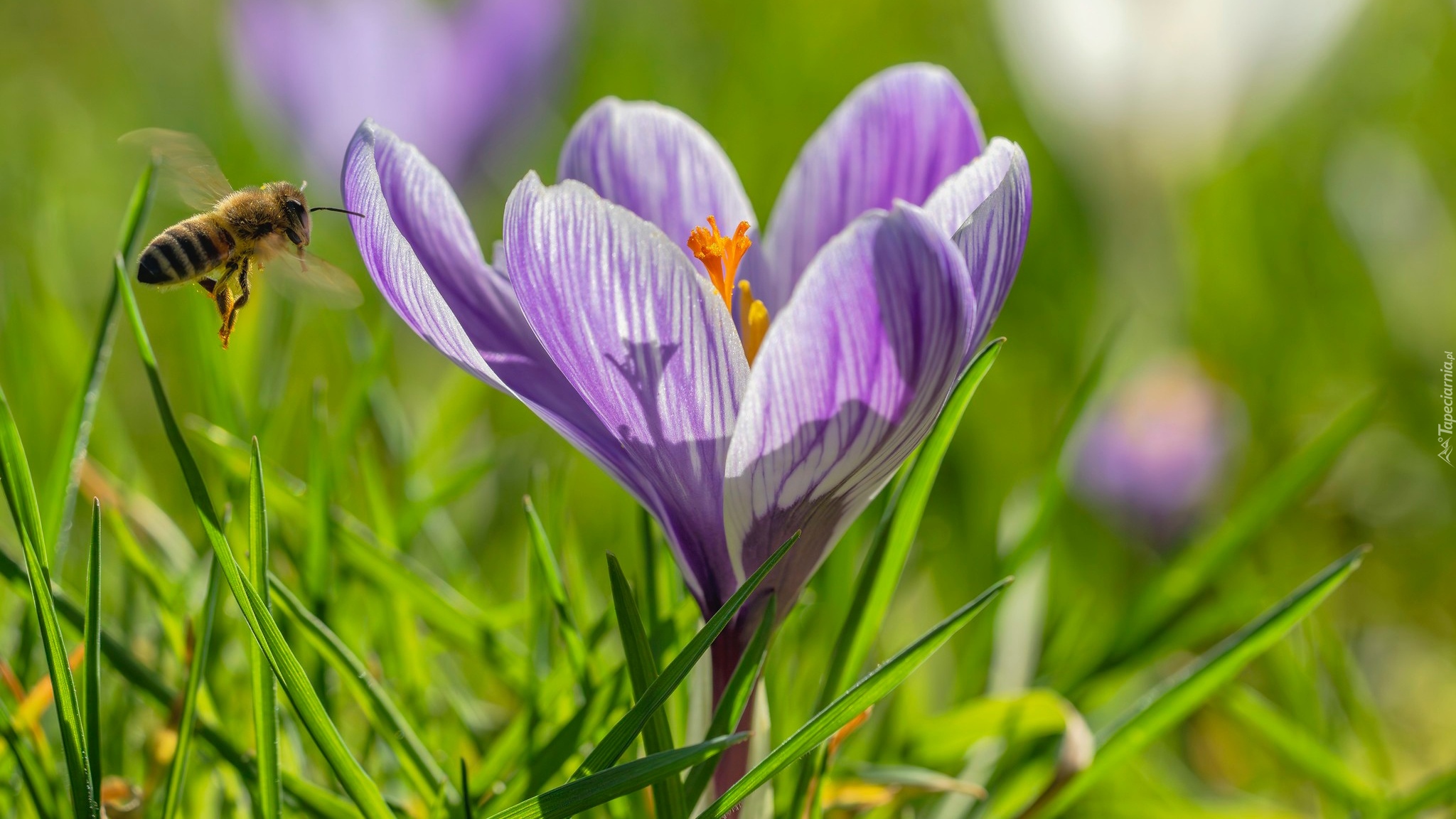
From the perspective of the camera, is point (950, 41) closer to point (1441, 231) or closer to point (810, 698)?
point (1441, 231)

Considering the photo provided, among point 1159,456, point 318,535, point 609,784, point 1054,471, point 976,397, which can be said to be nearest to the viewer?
point 609,784

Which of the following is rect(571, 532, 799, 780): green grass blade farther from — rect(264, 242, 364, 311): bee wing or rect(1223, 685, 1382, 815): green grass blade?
rect(1223, 685, 1382, 815): green grass blade

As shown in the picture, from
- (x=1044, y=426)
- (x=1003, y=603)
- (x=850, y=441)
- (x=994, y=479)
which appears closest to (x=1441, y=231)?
(x=1044, y=426)

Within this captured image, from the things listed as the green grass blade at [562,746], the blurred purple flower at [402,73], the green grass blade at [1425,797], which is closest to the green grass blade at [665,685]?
→ the green grass blade at [562,746]

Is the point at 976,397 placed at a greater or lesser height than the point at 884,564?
lesser

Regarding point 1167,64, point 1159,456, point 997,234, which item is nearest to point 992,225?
point 997,234

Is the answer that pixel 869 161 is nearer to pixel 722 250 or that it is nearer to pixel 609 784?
pixel 722 250
